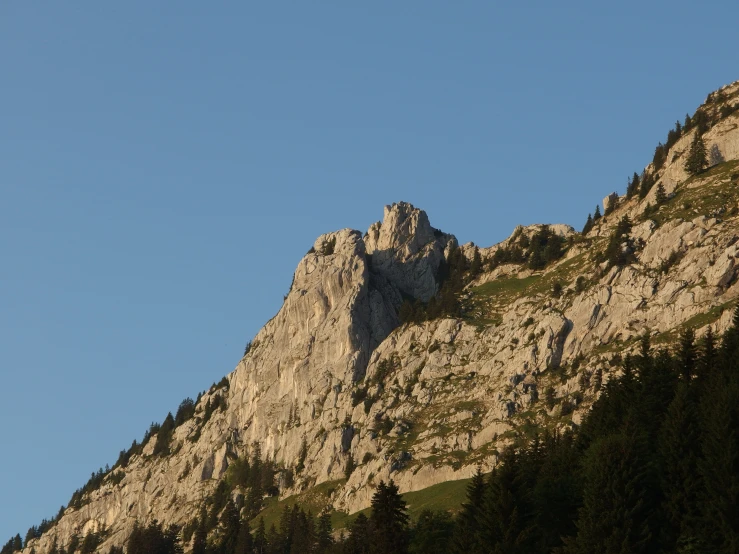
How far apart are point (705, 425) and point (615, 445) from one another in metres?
11.4

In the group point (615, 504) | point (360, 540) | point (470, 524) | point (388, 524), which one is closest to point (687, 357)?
point (470, 524)

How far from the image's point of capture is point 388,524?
454ft

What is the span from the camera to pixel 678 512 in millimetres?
116562

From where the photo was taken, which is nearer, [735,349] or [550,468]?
[550,468]

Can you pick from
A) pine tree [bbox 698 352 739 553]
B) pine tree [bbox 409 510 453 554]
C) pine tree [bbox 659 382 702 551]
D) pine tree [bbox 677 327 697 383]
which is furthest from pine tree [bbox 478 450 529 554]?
pine tree [bbox 677 327 697 383]

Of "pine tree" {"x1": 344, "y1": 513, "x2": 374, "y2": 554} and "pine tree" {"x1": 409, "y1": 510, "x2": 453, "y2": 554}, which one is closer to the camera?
"pine tree" {"x1": 409, "y1": 510, "x2": 453, "y2": 554}

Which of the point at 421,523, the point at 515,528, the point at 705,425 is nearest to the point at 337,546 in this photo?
the point at 421,523

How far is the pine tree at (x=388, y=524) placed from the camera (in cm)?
13725

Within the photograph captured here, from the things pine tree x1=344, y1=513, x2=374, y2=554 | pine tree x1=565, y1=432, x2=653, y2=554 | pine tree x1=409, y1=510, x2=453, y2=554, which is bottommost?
pine tree x1=565, y1=432, x2=653, y2=554

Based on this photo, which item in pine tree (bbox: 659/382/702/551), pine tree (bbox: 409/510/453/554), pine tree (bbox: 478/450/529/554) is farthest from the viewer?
pine tree (bbox: 409/510/453/554)

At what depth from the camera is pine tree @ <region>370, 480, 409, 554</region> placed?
137 metres

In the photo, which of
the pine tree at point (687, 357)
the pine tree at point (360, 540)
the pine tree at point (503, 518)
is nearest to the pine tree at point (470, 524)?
the pine tree at point (503, 518)

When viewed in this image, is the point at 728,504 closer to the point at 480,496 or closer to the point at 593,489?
the point at 593,489

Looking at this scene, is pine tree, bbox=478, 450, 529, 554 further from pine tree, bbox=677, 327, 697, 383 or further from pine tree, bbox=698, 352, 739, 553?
pine tree, bbox=677, 327, 697, 383
